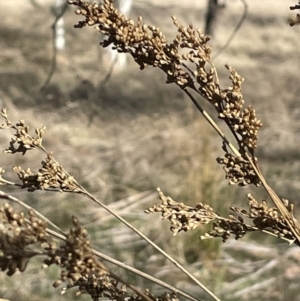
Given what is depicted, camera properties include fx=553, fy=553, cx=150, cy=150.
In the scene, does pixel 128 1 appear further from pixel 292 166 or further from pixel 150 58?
pixel 150 58

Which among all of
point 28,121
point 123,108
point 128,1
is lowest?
point 28,121

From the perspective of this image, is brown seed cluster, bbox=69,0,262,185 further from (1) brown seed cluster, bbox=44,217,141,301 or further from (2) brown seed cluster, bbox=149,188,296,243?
(1) brown seed cluster, bbox=44,217,141,301

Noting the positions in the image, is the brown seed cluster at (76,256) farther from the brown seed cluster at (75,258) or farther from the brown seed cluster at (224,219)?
the brown seed cluster at (224,219)

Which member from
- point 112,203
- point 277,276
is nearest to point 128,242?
point 112,203

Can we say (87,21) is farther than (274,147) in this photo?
No

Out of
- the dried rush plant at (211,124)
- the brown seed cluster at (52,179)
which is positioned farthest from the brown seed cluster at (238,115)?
the brown seed cluster at (52,179)

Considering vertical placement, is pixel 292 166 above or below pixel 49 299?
above

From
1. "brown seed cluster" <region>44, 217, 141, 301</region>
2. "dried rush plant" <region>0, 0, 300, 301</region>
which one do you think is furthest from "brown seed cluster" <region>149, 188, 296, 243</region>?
"brown seed cluster" <region>44, 217, 141, 301</region>

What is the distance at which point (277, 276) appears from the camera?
1.67 meters

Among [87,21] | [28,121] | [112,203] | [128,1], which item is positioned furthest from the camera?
[128,1]

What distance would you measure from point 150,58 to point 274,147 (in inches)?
90.8

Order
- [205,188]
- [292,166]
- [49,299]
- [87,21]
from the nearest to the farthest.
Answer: [87,21] → [49,299] → [205,188] → [292,166]

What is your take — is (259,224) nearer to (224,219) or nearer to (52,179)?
(224,219)

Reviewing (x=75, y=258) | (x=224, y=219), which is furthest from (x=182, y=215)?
(x=75, y=258)
